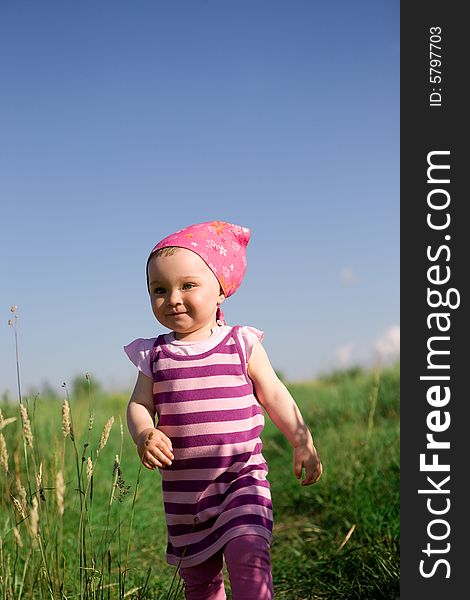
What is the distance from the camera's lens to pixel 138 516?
18.1ft

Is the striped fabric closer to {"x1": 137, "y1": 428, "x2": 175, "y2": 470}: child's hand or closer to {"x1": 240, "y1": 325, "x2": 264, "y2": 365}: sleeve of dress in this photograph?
{"x1": 240, "y1": 325, "x2": 264, "y2": 365}: sleeve of dress

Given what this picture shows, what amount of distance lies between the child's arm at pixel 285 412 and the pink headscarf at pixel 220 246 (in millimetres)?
234

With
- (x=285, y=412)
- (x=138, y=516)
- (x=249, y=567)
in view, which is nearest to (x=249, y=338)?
(x=285, y=412)

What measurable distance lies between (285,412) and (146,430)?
514 millimetres

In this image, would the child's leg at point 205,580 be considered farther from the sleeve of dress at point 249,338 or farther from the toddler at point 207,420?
the sleeve of dress at point 249,338

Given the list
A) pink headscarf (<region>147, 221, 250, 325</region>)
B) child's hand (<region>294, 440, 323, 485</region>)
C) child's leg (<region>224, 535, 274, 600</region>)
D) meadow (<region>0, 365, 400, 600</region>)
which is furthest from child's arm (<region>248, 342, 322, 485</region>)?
meadow (<region>0, 365, 400, 600</region>)

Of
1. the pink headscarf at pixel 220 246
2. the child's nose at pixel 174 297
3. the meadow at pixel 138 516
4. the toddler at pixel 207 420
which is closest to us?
the meadow at pixel 138 516

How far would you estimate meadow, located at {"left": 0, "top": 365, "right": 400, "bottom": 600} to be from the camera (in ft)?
8.20

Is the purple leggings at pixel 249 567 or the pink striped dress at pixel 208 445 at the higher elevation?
the pink striped dress at pixel 208 445

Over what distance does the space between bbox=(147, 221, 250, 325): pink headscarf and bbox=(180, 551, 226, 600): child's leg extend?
88 cm

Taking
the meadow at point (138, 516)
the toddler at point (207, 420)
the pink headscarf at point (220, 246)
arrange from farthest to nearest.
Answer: the pink headscarf at point (220, 246) → the toddler at point (207, 420) → the meadow at point (138, 516)

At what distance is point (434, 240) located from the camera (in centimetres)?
316

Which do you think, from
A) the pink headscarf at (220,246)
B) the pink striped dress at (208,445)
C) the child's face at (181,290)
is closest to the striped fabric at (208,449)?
the pink striped dress at (208,445)

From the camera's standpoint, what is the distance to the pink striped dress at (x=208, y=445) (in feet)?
8.82
